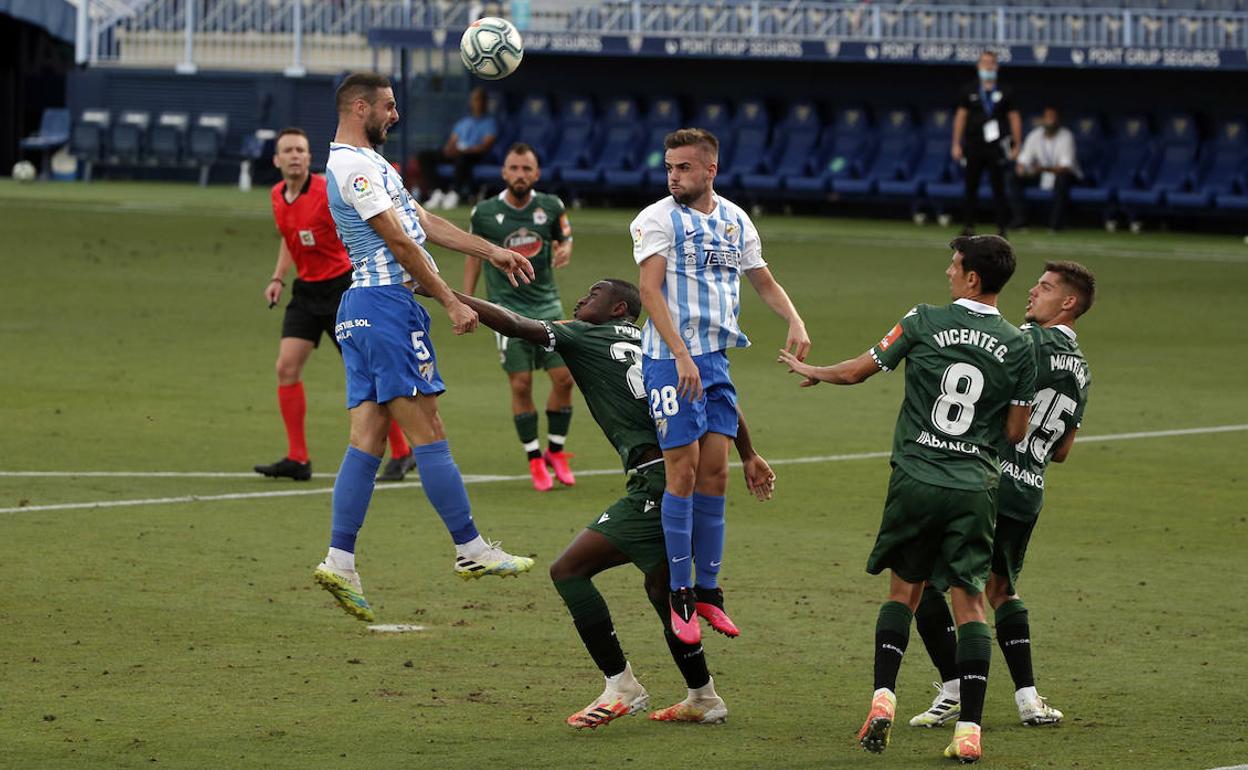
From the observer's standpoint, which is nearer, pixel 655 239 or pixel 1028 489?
pixel 1028 489

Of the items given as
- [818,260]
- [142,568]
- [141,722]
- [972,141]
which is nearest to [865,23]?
[972,141]

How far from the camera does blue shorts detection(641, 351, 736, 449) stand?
7785 mm

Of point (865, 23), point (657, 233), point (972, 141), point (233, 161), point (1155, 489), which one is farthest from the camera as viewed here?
point (233, 161)

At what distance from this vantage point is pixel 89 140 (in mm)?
43188

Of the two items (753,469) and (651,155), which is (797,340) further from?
(651,155)

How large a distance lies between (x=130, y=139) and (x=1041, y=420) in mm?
37951

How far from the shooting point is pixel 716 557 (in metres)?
8.07

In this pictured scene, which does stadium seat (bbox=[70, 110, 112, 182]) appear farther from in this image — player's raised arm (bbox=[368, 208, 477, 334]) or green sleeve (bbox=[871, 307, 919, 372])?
green sleeve (bbox=[871, 307, 919, 372])

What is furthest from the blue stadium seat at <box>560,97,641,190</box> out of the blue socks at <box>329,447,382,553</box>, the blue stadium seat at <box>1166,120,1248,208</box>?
the blue socks at <box>329,447,382,553</box>

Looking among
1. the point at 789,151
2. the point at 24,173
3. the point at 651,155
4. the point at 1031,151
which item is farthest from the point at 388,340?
the point at 24,173

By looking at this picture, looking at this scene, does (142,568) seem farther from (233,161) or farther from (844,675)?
(233,161)

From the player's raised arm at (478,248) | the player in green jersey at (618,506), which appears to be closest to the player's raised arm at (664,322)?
the player in green jersey at (618,506)

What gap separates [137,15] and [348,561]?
40.3 meters

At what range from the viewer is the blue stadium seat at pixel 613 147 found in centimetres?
3756
